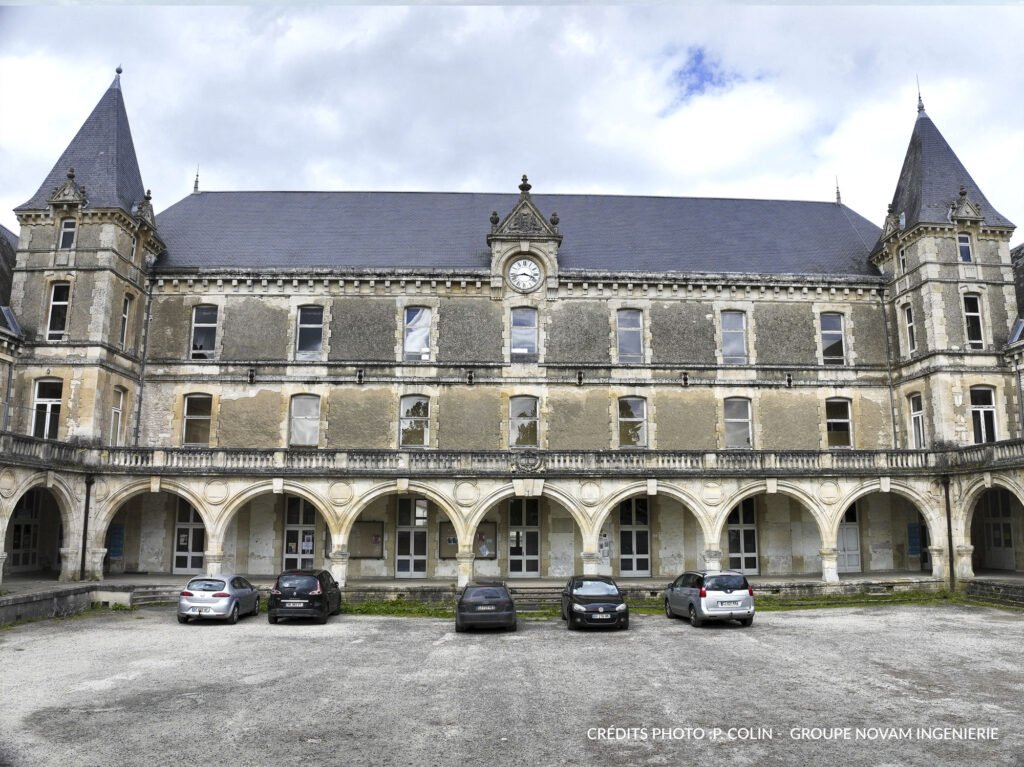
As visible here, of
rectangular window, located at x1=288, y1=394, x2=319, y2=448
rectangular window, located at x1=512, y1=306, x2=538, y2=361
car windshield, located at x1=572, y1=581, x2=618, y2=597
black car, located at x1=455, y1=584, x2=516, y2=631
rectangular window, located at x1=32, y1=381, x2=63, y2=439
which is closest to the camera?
black car, located at x1=455, y1=584, x2=516, y2=631

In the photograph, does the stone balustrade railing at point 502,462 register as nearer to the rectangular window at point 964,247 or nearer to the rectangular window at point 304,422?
the rectangular window at point 304,422

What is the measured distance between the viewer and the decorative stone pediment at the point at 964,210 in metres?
28.1

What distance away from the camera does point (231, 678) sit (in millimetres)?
13227

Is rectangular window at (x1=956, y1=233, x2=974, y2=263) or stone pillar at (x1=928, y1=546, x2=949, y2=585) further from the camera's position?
rectangular window at (x1=956, y1=233, x2=974, y2=263)

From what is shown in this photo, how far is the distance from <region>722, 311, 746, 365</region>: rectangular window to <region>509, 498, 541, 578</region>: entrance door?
9.30 m

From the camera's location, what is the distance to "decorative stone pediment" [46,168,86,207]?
26.8 metres

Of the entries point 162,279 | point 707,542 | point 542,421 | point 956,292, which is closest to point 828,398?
point 956,292

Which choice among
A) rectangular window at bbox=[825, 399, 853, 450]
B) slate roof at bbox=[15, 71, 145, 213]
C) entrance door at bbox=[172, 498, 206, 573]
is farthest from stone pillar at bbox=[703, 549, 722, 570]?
slate roof at bbox=[15, 71, 145, 213]

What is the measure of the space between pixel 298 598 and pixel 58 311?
1469 centimetres

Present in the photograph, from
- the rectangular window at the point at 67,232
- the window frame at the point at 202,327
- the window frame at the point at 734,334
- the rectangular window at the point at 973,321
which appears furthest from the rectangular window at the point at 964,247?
the rectangular window at the point at 67,232

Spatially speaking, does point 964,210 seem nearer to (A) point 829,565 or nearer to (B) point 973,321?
(B) point 973,321

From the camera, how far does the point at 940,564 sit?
26.2m

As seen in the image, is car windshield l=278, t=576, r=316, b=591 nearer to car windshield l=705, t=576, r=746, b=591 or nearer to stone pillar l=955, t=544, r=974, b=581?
car windshield l=705, t=576, r=746, b=591

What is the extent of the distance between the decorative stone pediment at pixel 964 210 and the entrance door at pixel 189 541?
29743 millimetres
